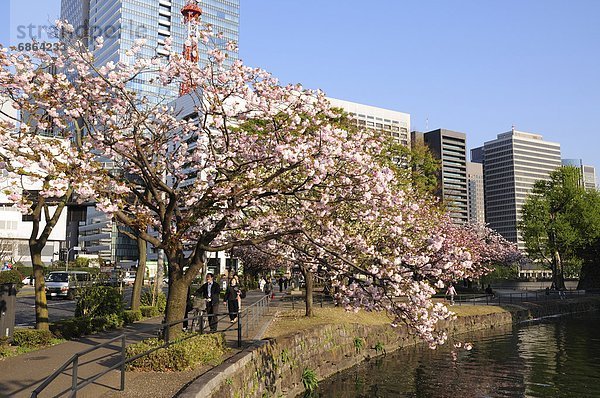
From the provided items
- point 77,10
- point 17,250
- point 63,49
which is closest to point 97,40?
point 63,49

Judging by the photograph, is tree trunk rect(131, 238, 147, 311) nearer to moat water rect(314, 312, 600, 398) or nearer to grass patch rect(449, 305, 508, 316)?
moat water rect(314, 312, 600, 398)

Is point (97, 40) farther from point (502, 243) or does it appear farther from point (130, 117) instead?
point (502, 243)

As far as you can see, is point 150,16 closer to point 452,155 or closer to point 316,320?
point 452,155

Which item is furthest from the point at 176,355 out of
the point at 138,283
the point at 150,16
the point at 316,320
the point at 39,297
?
the point at 150,16

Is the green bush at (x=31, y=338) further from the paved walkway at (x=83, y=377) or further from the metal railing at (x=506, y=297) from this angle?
the metal railing at (x=506, y=297)

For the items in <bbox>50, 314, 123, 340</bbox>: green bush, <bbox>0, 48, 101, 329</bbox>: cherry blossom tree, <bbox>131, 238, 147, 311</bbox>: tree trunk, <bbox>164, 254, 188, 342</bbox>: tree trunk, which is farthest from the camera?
<bbox>131, 238, 147, 311</bbox>: tree trunk

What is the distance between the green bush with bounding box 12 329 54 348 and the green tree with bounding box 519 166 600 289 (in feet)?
186

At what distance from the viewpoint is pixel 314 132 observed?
13.2m

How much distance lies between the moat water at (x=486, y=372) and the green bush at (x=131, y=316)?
9.01 m

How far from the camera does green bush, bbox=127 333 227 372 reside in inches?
481

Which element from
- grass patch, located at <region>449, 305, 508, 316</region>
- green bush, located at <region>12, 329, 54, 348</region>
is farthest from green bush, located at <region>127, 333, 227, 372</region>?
grass patch, located at <region>449, 305, 508, 316</region>

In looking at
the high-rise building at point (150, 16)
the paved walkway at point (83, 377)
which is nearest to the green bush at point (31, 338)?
the paved walkway at point (83, 377)

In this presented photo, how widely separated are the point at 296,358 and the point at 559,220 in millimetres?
51801

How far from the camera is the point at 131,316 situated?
917 inches
